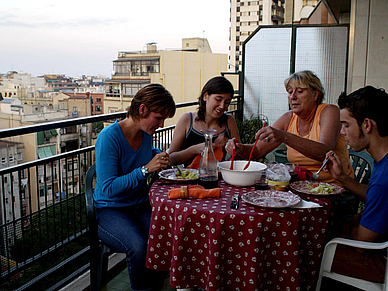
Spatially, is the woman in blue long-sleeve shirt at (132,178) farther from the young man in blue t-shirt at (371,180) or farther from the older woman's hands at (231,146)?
the young man in blue t-shirt at (371,180)

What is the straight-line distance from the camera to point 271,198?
5.28 feet

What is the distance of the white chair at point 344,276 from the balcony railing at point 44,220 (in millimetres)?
1730

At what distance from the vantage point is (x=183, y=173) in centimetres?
202

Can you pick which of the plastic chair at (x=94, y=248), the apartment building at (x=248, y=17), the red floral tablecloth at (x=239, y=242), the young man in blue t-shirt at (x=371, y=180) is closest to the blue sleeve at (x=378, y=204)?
the young man in blue t-shirt at (x=371, y=180)

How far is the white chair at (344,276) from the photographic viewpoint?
150cm

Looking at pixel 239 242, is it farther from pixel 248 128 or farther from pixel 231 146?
pixel 248 128

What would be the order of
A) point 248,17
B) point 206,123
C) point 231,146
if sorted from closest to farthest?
1. point 231,146
2. point 206,123
3. point 248,17

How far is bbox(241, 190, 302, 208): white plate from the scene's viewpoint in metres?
1.51

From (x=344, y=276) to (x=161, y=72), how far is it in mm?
56485

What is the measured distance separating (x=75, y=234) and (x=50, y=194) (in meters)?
0.38

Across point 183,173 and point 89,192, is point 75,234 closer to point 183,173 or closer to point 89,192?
point 89,192

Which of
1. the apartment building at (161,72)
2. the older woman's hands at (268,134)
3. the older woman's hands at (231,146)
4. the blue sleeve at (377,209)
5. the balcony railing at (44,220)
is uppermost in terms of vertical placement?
the apartment building at (161,72)

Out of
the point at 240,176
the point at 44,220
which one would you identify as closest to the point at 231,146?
the point at 240,176

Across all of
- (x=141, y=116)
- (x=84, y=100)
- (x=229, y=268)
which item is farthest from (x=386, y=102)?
(x=84, y=100)
